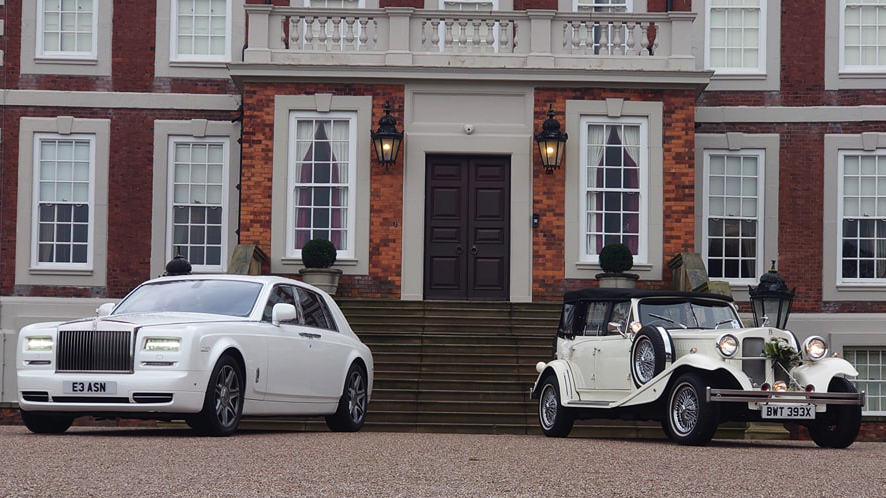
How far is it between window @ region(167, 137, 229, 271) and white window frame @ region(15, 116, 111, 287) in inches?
44.3

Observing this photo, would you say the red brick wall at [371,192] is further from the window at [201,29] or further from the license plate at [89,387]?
the license plate at [89,387]

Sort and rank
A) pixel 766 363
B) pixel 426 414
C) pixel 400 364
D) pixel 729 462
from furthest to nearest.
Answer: pixel 400 364 → pixel 426 414 → pixel 766 363 → pixel 729 462

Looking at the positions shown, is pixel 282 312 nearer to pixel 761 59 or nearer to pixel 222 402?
pixel 222 402

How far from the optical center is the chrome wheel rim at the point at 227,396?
12.6 m

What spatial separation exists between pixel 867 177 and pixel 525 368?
8.59 metres

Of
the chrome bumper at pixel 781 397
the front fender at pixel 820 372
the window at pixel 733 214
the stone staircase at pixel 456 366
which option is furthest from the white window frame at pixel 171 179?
the chrome bumper at pixel 781 397

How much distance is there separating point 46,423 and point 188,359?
1.82 meters

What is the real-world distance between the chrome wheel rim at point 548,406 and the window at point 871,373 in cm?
1032

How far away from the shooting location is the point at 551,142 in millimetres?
22438

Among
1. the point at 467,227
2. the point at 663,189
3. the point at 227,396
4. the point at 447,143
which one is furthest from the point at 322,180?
the point at 227,396

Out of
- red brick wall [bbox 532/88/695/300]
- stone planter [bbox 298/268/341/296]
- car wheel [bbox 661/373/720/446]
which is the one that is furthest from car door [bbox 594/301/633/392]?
stone planter [bbox 298/268/341/296]

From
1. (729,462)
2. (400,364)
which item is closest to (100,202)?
(400,364)

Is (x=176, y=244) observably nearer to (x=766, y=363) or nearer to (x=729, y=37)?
(x=729, y=37)

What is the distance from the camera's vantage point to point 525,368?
19.5 metres
